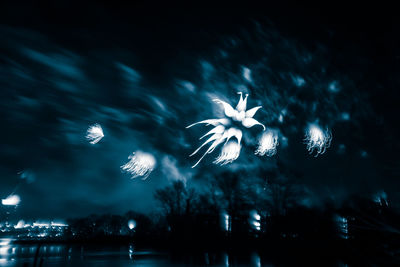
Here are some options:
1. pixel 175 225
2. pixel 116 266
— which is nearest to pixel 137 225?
pixel 175 225

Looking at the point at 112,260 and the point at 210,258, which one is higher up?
the point at 210,258

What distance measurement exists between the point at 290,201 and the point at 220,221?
495 inches

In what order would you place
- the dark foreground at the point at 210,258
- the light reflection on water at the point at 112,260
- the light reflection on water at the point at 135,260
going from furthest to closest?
the light reflection on water at the point at 112,260, the light reflection on water at the point at 135,260, the dark foreground at the point at 210,258

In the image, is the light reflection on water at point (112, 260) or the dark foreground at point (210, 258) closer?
the dark foreground at point (210, 258)

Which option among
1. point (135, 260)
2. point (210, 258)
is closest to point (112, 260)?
point (135, 260)

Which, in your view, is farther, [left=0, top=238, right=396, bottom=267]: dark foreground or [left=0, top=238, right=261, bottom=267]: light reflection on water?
[left=0, top=238, right=261, bottom=267]: light reflection on water

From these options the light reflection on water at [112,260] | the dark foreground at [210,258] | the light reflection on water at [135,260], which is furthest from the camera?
the light reflection on water at [112,260]

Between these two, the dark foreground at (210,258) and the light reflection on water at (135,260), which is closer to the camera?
the dark foreground at (210,258)

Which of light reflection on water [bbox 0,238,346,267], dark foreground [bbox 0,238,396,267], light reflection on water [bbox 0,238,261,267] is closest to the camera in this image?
dark foreground [bbox 0,238,396,267]

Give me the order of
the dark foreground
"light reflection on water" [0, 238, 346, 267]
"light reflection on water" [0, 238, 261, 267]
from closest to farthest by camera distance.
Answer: the dark foreground → "light reflection on water" [0, 238, 346, 267] → "light reflection on water" [0, 238, 261, 267]

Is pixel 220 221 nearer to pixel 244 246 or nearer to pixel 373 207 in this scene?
pixel 244 246

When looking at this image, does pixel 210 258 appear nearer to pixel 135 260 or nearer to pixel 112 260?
pixel 135 260

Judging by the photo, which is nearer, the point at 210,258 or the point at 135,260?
the point at 135,260

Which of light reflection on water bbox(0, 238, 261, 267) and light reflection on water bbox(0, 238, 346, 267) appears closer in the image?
light reflection on water bbox(0, 238, 346, 267)
